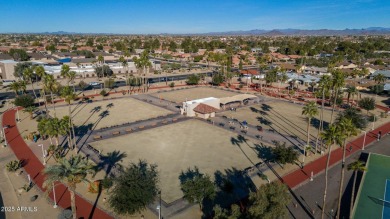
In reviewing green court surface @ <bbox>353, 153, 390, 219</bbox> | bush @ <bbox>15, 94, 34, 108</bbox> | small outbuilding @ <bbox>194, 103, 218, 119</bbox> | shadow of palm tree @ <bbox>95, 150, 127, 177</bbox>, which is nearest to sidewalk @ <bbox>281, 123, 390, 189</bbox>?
green court surface @ <bbox>353, 153, 390, 219</bbox>

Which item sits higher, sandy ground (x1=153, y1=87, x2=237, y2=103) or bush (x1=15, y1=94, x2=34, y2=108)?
bush (x1=15, y1=94, x2=34, y2=108)

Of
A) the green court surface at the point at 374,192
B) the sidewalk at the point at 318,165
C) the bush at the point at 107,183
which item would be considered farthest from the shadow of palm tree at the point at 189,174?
the green court surface at the point at 374,192

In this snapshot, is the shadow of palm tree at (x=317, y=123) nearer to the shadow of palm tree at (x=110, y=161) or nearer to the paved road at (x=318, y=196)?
the paved road at (x=318, y=196)

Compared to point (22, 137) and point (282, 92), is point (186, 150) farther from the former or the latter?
point (282, 92)

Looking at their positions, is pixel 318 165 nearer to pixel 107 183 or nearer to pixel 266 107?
pixel 107 183

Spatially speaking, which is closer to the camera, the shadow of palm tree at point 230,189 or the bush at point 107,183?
the shadow of palm tree at point 230,189

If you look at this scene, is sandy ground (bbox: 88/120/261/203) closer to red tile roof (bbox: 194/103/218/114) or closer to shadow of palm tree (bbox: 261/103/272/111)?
red tile roof (bbox: 194/103/218/114)

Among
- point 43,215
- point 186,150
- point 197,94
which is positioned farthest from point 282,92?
point 43,215
